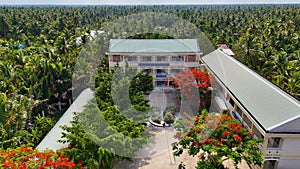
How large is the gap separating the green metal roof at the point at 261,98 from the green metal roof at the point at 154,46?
202 inches

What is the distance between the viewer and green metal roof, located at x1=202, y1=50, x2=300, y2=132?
477 inches

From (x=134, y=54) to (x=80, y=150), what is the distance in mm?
16240

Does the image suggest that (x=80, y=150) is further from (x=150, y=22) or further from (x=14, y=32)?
(x=150, y=22)

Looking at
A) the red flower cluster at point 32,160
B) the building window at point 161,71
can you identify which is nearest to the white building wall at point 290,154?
the red flower cluster at point 32,160

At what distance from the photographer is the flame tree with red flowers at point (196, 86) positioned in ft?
71.5

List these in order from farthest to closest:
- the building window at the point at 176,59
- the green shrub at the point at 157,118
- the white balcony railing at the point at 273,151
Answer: the building window at the point at 176,59 < the green shrub at the point at 157,118 < the white balcony railing at the point at 273,151

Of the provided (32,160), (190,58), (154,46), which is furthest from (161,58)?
(32,160)

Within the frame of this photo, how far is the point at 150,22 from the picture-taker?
64188 millimetres

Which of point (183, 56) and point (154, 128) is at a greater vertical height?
point (183, 56)

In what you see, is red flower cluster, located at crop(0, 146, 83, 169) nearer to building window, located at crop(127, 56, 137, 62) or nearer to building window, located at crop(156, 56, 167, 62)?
building window, located at crop(127, 56, 137, 62)

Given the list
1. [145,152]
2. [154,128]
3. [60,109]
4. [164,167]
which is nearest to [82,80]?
[60,109]

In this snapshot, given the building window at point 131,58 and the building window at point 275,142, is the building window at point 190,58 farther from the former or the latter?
the building window at point 275,142

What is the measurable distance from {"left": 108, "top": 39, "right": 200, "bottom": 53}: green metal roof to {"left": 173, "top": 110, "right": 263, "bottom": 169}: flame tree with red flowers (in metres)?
14.0

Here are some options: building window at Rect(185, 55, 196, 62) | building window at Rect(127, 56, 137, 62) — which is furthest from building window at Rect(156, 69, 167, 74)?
building window at Rect(127, 56, 137, 62)
